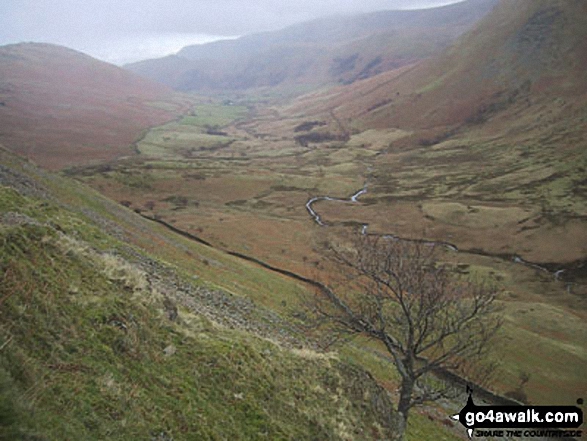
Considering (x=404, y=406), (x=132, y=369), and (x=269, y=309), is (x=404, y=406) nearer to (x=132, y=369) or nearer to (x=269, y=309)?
(x=132, y=369)

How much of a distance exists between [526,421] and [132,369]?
30.6 metres

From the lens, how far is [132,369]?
38.7ft

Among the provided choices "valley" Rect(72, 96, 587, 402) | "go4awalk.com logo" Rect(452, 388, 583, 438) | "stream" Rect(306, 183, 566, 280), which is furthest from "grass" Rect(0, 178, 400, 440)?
"stream" Rect(306, 183, 566, 280)

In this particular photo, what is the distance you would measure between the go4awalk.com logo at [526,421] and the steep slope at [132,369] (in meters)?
12.1

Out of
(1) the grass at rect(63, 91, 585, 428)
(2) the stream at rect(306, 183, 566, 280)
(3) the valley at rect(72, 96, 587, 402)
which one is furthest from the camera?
(2) the stream at rect(306, 183, 566, 280)

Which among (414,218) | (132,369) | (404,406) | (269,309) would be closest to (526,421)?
(404,406)

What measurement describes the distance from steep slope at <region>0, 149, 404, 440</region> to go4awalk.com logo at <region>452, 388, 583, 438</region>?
12.1m

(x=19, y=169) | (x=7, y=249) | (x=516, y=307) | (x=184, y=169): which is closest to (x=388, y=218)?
(x=516, y=307)

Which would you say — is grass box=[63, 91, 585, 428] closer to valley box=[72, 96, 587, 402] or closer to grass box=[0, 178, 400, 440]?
valley box=[72, 96, 587, 402]

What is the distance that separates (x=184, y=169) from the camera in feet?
476

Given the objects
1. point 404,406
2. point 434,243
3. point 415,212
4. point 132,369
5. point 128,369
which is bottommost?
point 415,212

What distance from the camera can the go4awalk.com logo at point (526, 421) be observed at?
2770 cm

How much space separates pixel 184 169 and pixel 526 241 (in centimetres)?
11211

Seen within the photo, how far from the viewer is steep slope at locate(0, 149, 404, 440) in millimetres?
8562
